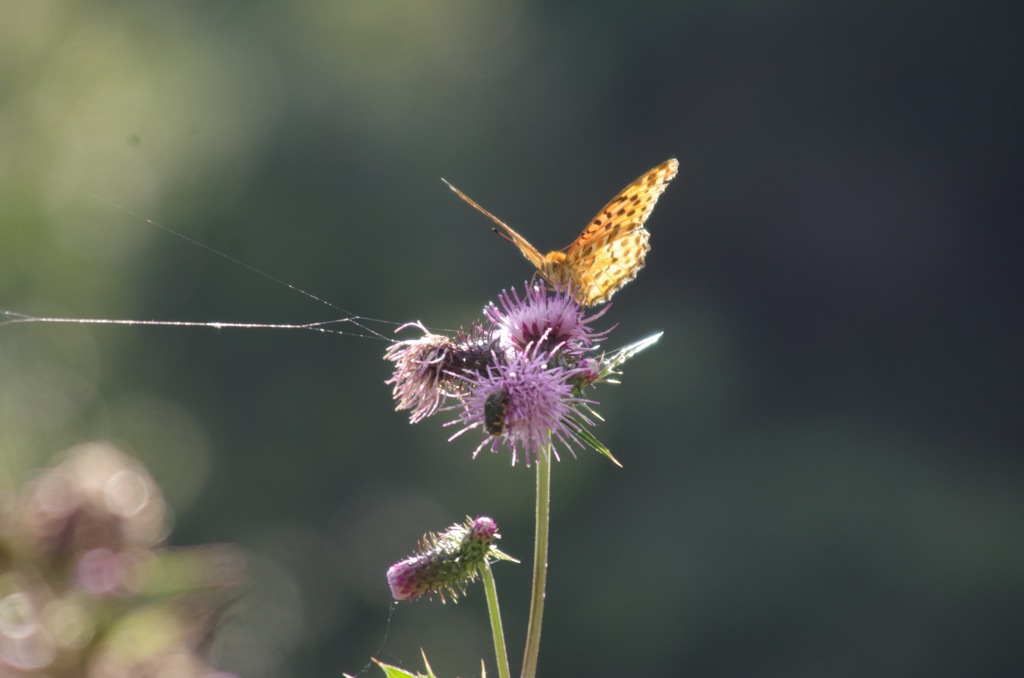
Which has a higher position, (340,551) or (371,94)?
(371,94)

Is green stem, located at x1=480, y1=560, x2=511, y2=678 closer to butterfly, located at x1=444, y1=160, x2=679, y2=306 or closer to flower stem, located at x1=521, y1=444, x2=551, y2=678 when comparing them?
flower stem, located at x1=521, y1=444, x2=551, y2=678

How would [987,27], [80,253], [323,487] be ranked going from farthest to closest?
1. [987,27]
2. [323,487]
3. [80,253]

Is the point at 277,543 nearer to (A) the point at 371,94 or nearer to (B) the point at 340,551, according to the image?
(B) the point at 340,551

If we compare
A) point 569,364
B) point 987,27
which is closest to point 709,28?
point 987,27

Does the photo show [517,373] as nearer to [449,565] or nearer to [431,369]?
[431,369]

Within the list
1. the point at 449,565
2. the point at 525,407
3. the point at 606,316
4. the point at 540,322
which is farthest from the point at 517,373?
the point at 606,316

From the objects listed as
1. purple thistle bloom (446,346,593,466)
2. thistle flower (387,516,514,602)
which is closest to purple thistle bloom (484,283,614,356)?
purple thistle bloom (446,346,593,466)

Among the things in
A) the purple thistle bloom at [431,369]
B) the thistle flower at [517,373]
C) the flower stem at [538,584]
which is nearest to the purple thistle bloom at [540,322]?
the thistle flower at [517,373]
